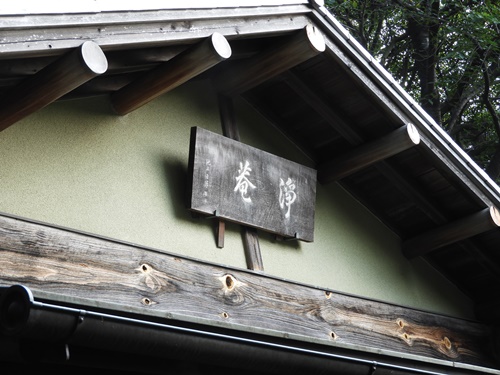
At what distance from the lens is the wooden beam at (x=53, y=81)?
455 cm

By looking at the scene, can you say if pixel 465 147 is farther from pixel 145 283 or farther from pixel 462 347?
pixel 145 283

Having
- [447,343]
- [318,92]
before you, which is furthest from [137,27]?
[447,343]

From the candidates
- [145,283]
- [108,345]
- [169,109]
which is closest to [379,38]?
[169,109]

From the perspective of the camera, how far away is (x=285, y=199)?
6.75m

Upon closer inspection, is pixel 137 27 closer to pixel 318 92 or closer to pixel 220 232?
pixel 220 232

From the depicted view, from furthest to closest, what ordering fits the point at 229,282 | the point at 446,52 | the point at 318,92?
the point at 446,52, the point at 318,92, the point at 229,282

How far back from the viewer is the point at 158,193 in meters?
5.93

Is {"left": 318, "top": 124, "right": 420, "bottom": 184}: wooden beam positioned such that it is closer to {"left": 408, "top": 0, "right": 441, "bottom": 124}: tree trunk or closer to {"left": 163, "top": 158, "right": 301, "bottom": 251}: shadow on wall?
{"left": 163, "top": 158, "right": 301, "bottom": 251}: shadow on wall

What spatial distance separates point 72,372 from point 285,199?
2.61 m

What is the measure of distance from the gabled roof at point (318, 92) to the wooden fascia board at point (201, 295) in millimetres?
816

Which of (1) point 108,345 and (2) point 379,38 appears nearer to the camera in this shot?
(1) point 108,345

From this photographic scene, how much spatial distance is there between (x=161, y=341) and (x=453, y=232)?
401 centimetres

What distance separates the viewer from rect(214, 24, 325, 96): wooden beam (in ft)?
20.2

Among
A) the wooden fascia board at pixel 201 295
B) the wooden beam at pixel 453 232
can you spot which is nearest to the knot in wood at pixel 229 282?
the wooden fascia board at pixel 201 295
